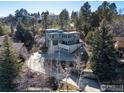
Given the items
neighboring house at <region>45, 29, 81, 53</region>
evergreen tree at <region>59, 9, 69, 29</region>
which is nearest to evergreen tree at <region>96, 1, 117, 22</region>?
neighboring house at <region>45, 29, 81, 53</region>

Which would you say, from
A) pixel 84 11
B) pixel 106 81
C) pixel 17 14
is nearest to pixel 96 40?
pixel 106 81

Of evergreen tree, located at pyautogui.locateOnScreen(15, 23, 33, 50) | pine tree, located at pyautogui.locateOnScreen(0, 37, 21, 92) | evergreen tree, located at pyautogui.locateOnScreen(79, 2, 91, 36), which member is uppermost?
evergreen tree, located at pyautogui.locateOnScreen(79, 2, 91, 36)

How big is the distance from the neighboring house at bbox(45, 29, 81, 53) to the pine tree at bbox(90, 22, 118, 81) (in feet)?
13.2

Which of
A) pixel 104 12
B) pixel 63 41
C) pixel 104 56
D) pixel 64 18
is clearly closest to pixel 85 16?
pixel 104 12

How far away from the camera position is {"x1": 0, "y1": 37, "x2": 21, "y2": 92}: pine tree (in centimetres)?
680

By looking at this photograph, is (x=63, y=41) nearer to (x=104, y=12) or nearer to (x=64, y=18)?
(x=104, y=12)

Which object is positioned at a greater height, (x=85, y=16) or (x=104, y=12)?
(x=104, y=12)

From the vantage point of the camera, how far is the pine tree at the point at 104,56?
26.0 ft

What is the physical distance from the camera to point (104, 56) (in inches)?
320

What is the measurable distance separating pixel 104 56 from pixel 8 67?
3427mm

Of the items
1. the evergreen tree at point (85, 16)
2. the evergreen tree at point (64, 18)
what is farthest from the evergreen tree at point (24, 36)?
the evergreen tree at point (64, 18)

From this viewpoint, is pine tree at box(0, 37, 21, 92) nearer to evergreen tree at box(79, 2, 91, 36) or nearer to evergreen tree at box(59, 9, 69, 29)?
evergreen tree at box(79, 2, 91, 36)

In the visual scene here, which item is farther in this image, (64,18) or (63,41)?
(64,18)

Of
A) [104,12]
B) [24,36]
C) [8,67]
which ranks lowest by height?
[8,67]
